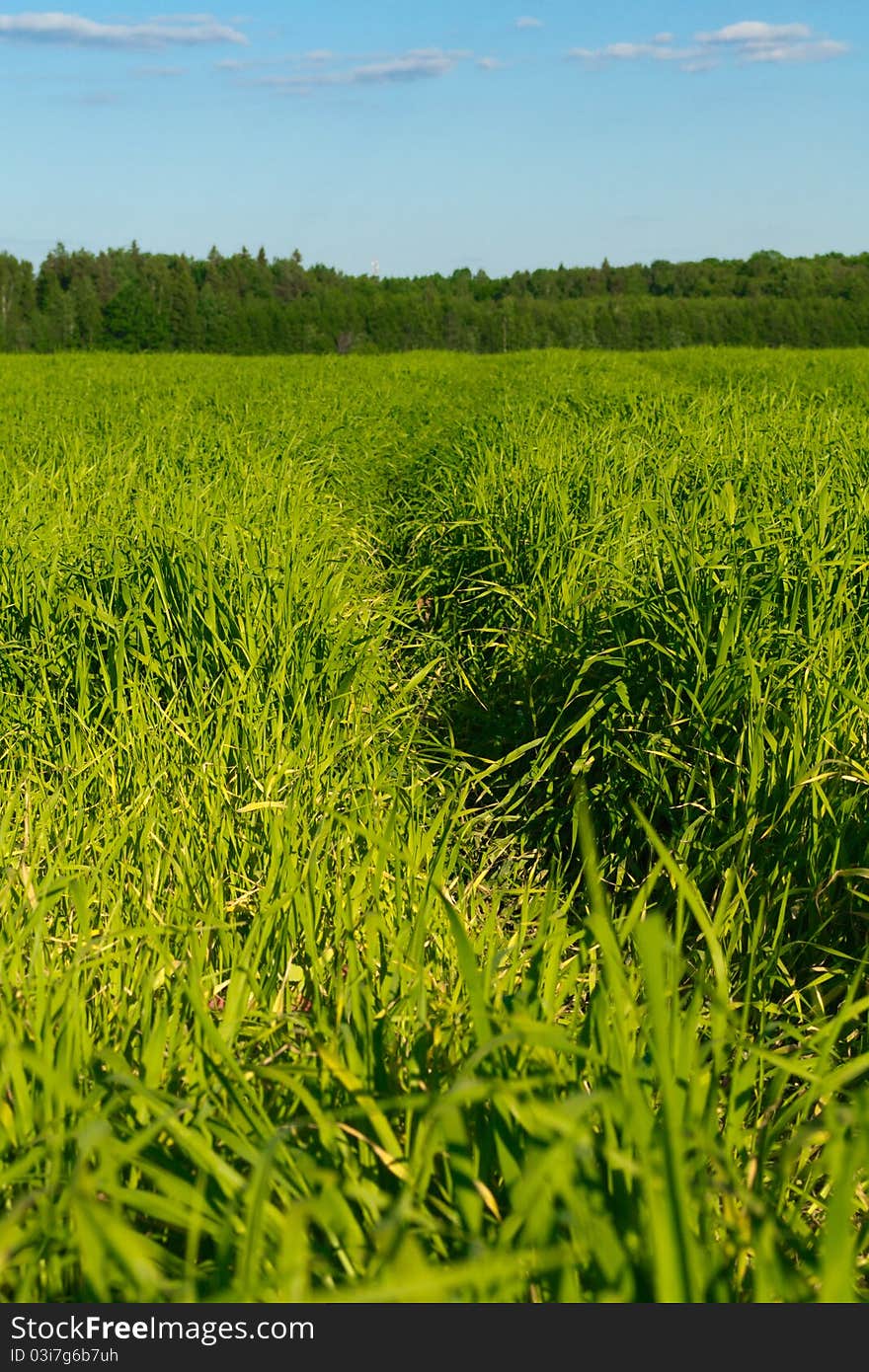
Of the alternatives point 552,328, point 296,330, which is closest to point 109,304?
point 296,330

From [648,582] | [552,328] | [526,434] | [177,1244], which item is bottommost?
[177,1244]

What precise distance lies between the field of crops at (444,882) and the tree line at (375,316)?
169ft

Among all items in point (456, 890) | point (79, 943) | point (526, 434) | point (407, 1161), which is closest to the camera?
point (407, 1161)

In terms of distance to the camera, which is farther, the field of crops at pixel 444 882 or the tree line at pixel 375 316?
the tree line at pixel 375 316

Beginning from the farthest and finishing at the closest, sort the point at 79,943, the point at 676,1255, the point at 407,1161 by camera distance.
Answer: the point at 79,943
the point at 407,1161
the point at 676,1255

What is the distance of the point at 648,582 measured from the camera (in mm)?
3465

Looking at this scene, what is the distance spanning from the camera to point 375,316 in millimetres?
63781

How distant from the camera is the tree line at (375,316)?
211ft

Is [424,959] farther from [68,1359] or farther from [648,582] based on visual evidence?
[648,582]

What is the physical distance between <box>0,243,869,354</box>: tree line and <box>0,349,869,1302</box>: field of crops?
169 feet

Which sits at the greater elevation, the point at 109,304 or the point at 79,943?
the point at 109,304

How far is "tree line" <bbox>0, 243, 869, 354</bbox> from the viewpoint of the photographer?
6438 centimetres

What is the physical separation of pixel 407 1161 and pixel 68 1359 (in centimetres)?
41

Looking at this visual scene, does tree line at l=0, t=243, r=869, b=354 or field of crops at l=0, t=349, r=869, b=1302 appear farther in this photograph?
tree line at l=0, t=243, r=869, b=354
